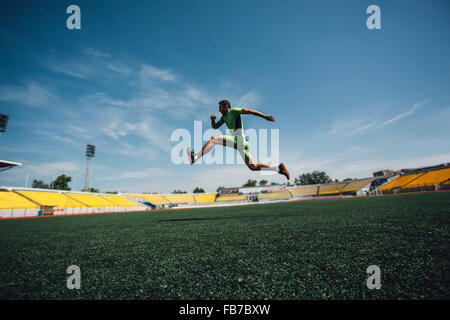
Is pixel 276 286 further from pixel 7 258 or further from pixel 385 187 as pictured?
pixel 385 187

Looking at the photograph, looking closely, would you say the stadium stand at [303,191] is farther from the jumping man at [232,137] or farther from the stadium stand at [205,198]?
the jumping man at [232,137]

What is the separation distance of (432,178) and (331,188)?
24021 mm

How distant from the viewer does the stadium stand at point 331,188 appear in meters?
51.2

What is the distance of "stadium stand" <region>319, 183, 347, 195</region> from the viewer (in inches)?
2015

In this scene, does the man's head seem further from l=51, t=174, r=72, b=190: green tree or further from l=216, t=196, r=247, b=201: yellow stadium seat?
l=51, t=174, r=72, b=190: green tree

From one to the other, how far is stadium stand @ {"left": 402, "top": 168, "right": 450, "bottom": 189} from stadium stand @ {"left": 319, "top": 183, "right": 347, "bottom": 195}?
1779 centimetres

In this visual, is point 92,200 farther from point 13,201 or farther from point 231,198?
point 231,198

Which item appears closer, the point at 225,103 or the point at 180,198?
the point at 225,103

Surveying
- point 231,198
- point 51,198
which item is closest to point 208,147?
point 51,198

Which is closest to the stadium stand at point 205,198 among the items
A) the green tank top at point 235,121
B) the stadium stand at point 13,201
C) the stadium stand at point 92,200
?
the stadium stand at point 92,200

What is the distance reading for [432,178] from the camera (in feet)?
101

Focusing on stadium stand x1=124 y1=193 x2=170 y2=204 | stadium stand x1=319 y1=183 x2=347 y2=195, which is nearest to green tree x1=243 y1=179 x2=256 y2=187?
stadium stand x1=319 y1=183 x2=347 y2=195
